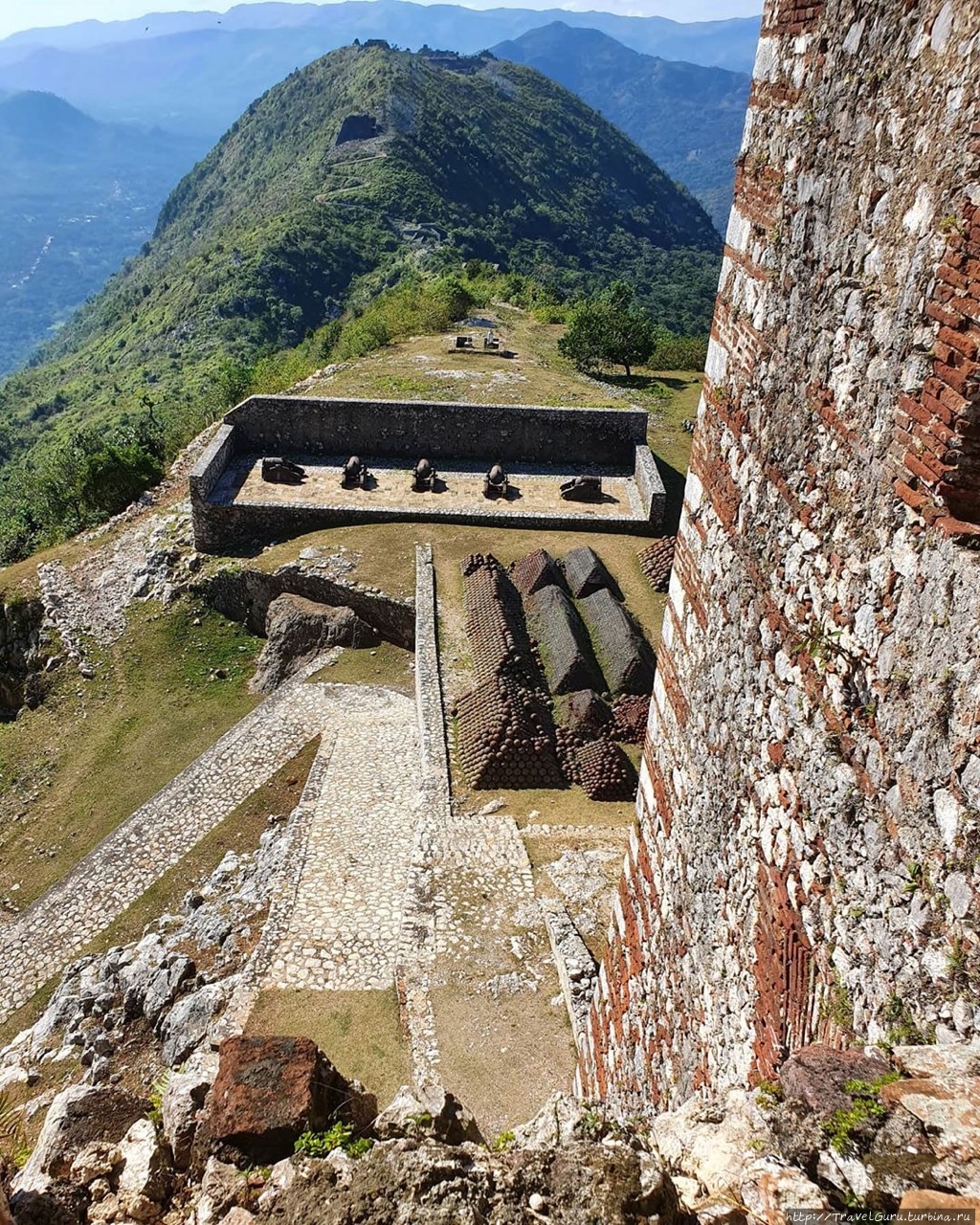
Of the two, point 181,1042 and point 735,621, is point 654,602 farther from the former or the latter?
point 735,621

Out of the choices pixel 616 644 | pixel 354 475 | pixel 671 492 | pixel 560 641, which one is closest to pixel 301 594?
pixel 354 475

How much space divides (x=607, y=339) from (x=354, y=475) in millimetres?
14202

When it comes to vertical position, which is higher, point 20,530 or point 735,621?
point 735,621

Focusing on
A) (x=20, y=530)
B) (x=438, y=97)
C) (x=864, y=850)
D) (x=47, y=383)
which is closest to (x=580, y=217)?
(x=438, y=97)

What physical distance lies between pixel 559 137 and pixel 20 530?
121765 millimetres

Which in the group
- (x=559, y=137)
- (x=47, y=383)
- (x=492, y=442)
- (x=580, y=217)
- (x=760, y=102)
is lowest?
(x=47, y=383)

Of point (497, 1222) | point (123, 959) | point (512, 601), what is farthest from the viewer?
point (512, 601)

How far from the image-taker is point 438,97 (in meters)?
108

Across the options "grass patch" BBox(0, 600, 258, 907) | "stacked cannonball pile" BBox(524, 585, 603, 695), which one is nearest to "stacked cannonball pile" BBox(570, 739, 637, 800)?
"stacked cannonball pile" BBox(524, 585, 603, 695)

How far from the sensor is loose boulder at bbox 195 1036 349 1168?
3.89 m

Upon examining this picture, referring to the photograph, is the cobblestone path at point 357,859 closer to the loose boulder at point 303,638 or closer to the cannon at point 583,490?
the loose boulder at point 303,638

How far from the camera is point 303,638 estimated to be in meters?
19.1

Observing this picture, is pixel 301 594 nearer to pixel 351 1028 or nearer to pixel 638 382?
pixel 351 1028

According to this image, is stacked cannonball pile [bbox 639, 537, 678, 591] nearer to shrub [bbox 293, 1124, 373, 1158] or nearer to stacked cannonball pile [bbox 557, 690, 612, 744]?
stacked cannonball pile [bbox 557, 690, 612, 744]
